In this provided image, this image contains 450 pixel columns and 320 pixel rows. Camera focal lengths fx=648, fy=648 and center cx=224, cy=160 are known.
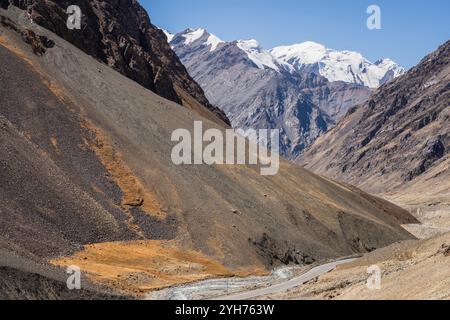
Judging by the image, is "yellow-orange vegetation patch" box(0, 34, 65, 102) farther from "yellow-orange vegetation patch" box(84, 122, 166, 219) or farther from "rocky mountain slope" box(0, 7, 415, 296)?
"yellow-orange vegetation patch" box(84, 122, 166, 219)

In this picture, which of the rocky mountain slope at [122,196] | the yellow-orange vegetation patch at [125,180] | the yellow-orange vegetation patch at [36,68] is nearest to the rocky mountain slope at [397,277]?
the rocky mountain slope at [122,196]

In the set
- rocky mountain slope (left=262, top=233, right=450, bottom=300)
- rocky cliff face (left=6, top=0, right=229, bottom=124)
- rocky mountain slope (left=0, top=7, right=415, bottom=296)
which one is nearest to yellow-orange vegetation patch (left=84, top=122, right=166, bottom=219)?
rocky mountain slope (left=0, top=7, right=415, bottom=296)

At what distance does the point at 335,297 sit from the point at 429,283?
6293 mm

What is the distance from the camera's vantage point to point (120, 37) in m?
113

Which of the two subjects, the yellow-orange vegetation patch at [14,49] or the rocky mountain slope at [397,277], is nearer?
the rocky mountain slope at [397,277]

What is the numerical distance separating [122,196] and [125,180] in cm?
295

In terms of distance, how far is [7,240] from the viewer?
4462 centimetres

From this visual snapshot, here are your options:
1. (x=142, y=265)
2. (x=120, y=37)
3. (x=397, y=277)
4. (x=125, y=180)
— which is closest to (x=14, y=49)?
(x=125, y=180)

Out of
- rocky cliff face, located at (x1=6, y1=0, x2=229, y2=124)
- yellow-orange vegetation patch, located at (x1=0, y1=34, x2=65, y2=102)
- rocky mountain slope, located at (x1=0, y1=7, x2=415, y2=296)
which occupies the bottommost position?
rocky mountain slope, located at (x1=0, y1=7, x2=415, y2=296)

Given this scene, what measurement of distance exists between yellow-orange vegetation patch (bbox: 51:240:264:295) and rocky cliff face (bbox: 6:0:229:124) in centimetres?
4613

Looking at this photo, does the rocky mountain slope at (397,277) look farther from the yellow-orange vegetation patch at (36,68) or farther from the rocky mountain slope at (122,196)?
the yellow-orange vegetation patch at (36,68)

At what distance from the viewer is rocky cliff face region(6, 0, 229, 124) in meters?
93.1

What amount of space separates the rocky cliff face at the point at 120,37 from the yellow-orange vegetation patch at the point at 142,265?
46.1 meters

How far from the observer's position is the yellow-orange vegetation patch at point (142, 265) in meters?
47.0
